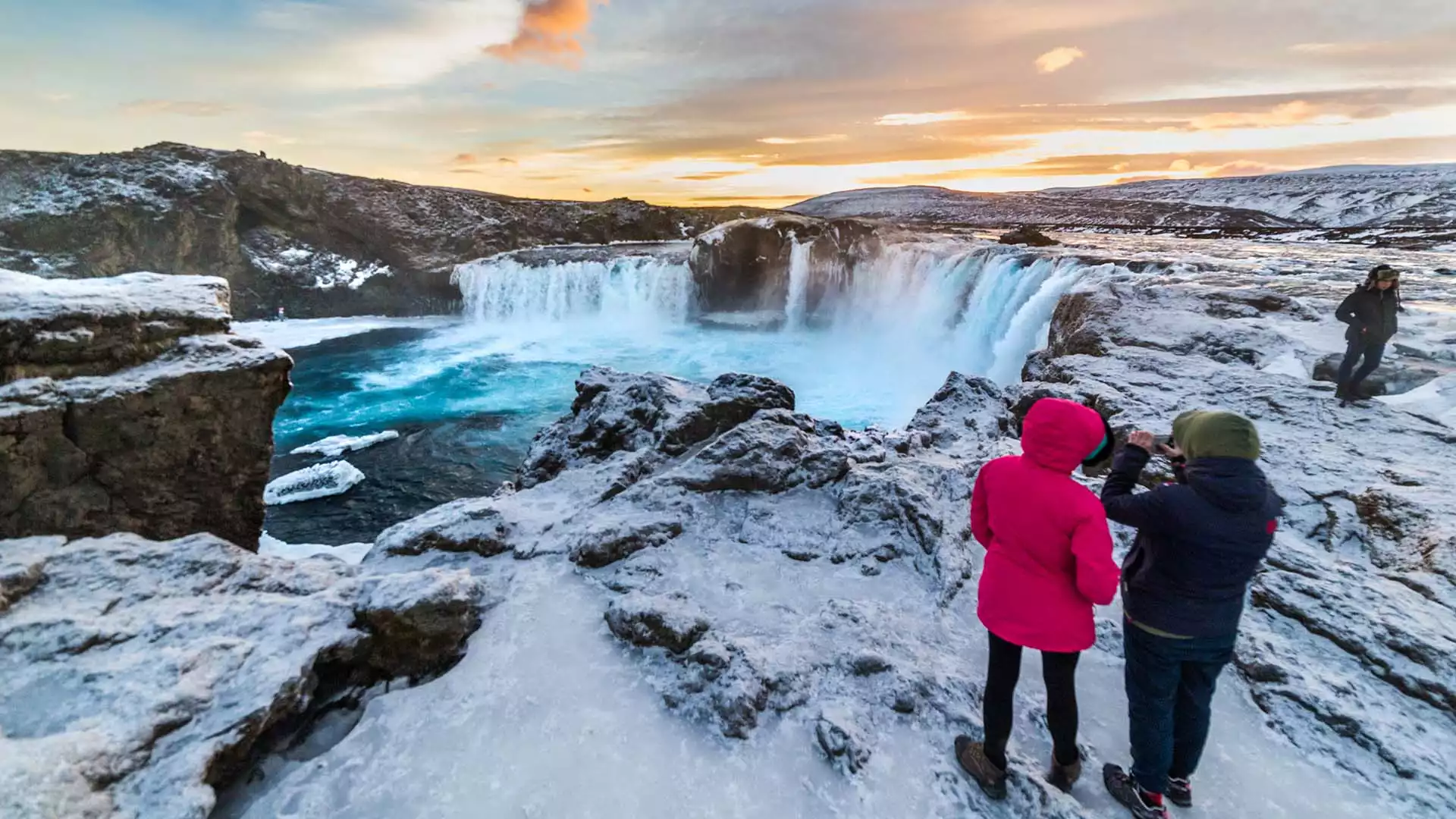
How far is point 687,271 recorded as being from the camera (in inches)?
1331

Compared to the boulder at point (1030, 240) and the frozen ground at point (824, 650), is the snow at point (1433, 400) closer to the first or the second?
the frozen ground at point (824, 650)

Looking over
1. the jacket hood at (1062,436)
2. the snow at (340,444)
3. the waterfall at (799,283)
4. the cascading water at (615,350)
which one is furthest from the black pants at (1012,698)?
the waterfall at (799,283)

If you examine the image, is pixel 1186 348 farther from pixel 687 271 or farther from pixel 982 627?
pixel 687 271

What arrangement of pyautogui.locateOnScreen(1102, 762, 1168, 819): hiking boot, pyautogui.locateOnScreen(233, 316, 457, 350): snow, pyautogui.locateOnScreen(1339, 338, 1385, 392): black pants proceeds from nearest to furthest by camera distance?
pyautogui.locateOnScreen(1102, 762, 1168, 819): hiking boot, pyautogui.locateOnScreen(1339, 338, 1385, 392): black pants, pyautogui.locateOnScreen(233, 316, 457, 350): snow

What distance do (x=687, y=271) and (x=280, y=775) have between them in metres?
31.9

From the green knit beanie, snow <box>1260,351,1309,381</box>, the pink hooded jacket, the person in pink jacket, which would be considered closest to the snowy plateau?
snow <box>1260,351,1309,381</box>

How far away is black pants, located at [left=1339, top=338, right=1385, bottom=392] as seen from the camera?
7.16 metres

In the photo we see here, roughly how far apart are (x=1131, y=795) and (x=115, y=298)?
8510mm

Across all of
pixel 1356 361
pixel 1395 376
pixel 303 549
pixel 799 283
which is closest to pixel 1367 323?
pixel 1356 361

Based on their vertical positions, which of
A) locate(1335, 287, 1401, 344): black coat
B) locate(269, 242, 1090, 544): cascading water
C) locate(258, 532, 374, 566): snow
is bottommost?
locate(258, 532, 374, 566): snow

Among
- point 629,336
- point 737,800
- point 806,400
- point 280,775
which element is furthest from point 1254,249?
point 280,775

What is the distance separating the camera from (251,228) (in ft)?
120

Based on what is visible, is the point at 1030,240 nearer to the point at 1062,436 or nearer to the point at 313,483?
the point at 313,483

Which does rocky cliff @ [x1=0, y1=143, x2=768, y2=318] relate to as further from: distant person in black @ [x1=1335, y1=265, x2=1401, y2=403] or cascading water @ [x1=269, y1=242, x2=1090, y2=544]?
distant person in black @ [x1=1335, y1=265, x2=1401, y2=403]
